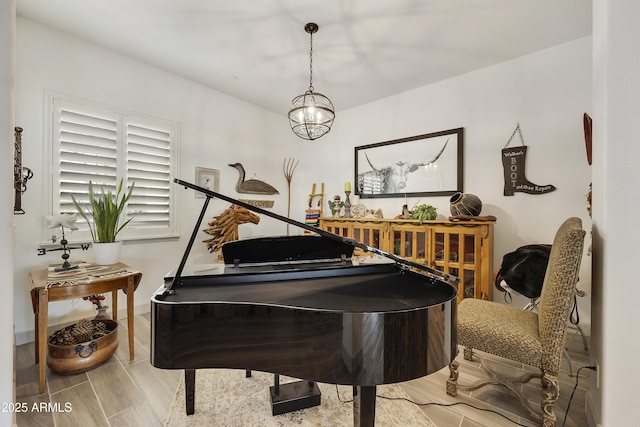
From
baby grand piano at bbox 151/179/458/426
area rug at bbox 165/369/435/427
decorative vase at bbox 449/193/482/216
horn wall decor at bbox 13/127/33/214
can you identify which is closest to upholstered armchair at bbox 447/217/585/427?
area rug at bbox 165/369/435/427

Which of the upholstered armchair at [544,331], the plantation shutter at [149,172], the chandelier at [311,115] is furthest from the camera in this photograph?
the plantation shutter at [149,172]

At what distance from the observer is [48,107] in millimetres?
2398

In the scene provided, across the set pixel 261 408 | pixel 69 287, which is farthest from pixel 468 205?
pixel 69 287

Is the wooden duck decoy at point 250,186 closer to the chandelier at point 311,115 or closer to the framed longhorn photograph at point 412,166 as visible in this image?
the framed longhorn photograph at point 412,166

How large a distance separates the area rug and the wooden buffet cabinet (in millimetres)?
1327

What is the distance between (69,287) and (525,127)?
4.35 meters

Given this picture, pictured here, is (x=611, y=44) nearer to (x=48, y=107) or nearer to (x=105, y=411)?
(x=105, y=411)

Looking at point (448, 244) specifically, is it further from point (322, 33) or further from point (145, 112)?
point (145, 112)

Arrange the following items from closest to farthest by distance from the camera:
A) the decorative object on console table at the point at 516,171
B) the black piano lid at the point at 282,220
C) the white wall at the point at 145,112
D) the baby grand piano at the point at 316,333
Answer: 1. the baby grand piano at the point at 316,333
2. the black piano lid at the point at 282,220
3. the white wall at the point at 145,112
4. the decorative object on console table at the point at 516,171

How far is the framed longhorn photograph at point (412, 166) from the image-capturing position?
3227mm

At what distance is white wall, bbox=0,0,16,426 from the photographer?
3.69 ft

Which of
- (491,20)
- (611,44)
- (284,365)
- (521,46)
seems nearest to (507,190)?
(521,46)

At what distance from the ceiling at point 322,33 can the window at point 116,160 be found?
2.45 feet

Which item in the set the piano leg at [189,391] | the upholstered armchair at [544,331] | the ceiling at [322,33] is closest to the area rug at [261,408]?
the piano leg at [189,391]
